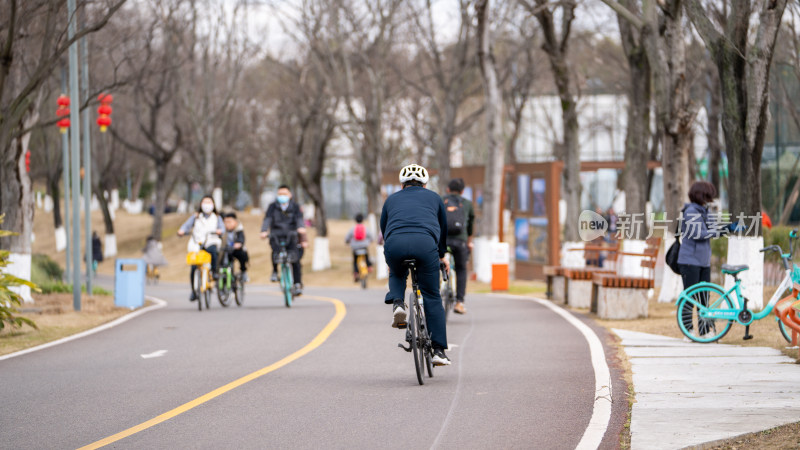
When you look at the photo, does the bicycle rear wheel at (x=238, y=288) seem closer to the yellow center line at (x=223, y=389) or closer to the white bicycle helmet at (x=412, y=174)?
the yellow center line at (x=223, y=389)

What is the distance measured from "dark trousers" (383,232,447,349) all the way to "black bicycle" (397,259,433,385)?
0.04 m

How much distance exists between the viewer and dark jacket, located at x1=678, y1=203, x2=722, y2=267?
1293cm

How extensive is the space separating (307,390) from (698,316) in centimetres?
511

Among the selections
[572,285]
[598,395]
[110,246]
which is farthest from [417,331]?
[110,246]

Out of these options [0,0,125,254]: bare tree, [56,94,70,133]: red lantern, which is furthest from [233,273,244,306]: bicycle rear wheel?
[56,94,70,133]: red lantern

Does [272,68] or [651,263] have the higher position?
[272,68]

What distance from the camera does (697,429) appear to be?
734 cm

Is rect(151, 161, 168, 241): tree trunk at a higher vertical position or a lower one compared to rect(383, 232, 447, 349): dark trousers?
higher

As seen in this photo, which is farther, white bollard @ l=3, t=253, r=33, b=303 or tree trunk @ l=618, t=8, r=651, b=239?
tree trunk @ l=618, t=8, r=651, b=239

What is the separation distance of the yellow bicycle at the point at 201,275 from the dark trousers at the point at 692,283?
877cm

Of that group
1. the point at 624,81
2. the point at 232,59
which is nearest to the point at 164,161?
the point at 232,59

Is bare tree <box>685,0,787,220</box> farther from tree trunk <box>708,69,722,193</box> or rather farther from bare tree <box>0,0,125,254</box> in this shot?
tree trunk <box>708,69,722,193</box>

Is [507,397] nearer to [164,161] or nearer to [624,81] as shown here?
[624,81]

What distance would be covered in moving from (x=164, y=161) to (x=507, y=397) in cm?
4151
